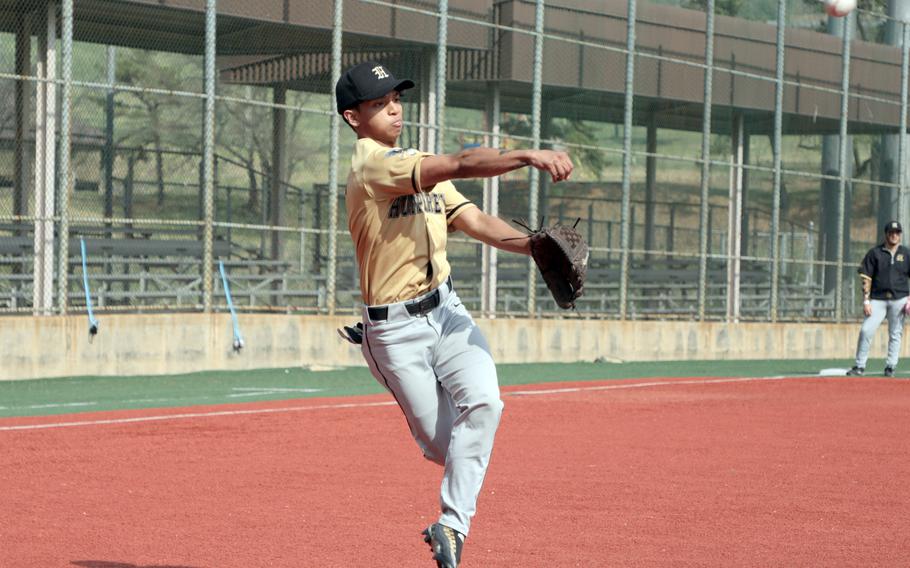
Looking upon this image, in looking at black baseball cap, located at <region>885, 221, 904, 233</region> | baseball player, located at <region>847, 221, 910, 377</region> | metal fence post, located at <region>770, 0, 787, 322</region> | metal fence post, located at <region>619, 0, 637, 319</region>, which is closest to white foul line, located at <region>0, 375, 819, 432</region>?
baseball player, located at <region>847, 221, 910, 377</region>

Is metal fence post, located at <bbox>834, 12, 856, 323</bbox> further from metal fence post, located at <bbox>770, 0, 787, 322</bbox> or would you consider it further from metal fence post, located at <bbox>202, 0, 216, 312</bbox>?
metal fence post, located at <bbox>202, 0, 216, 312</bbox>

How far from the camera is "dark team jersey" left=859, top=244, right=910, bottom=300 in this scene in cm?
1878

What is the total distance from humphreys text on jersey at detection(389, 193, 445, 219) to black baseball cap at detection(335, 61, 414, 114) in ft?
1.45

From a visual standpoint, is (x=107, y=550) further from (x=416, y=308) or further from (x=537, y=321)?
(x=537, y=321)

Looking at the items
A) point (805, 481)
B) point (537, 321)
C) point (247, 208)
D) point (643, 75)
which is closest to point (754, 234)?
point (643, 75)

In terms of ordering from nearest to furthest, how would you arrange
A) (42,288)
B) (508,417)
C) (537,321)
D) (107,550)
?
1. (107,550)
2. (508,417)
3. (42,288)
4. (537,321)

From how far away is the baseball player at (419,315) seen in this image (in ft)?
18.3

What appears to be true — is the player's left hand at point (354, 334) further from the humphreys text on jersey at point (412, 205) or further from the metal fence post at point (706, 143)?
the metal fence post at point (706, 143)

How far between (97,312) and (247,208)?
6007mm

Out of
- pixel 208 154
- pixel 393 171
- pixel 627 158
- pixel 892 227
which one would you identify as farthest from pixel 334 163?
pixel 393 171

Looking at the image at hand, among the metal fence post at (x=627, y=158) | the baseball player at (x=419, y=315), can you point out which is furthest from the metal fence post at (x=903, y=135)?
the baseball player at (x=419, y=315)

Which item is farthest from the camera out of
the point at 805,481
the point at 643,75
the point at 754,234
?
the point at 754,234

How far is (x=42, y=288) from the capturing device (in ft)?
56.9

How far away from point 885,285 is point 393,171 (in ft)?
49.3
